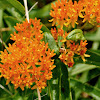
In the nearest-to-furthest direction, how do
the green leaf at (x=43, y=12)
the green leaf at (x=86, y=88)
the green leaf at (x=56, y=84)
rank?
the green leaf at (x=56, y=84)
the green leaf at (x=86, y=88)
the green leaf at (x=43, y=12)

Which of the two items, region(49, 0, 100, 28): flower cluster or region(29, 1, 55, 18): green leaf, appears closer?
region(49, 0, 100, 28): flower cluster

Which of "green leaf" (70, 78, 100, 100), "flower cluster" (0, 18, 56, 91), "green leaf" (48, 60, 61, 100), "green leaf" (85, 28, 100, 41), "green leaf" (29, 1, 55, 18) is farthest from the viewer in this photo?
"green leaf" (85, 28, 100, 41)

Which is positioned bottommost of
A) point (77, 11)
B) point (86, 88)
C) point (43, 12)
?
point (86, 88)

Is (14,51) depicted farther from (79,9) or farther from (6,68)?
(79,9)

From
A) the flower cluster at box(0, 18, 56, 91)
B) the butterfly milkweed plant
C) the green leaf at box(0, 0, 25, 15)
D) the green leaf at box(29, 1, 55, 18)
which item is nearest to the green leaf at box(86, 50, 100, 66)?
the butterfly milkweed plant

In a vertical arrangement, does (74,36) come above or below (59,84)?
above

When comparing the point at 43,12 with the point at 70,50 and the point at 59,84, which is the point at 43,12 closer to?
the point at 70,50

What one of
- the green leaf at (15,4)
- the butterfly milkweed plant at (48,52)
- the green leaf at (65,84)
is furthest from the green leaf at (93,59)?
the green leaf at (15,4)

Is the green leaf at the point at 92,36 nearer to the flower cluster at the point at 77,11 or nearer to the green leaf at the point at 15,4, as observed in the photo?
the flower cluster at the point at 77,11

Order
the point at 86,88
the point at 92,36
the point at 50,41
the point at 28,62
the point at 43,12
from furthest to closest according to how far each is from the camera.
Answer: the point at 92,36 → the point at 43,12 → the point at 86,88 → the point at 50,41 → the point at 28,62

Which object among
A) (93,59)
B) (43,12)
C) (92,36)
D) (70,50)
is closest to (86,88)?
(93,59)

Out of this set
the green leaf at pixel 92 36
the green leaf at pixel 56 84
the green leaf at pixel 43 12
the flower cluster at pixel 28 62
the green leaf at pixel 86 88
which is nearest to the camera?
the flower cluster at pixel 28 62

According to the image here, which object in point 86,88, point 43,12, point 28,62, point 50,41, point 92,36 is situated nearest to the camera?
point 28,62

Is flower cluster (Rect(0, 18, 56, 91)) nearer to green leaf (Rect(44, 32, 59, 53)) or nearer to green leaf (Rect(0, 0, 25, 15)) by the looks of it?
green leaf (Rect(44, 32, 59, 53))
